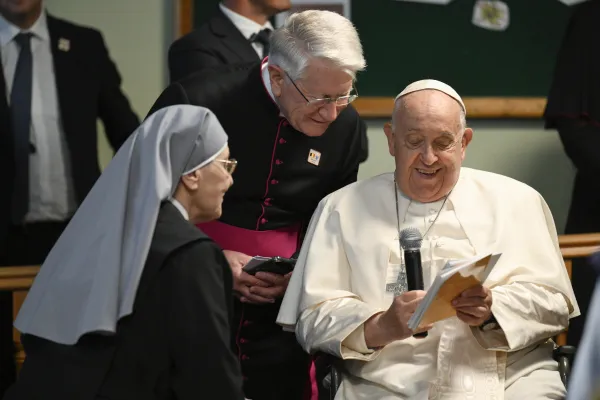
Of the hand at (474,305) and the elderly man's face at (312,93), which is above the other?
the elderly man's face at (312,93)

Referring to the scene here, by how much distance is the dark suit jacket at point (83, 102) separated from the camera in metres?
5.36

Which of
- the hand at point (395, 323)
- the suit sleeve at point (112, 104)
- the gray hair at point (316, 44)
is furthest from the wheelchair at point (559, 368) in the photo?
the suit sleeve at point (112, 104)

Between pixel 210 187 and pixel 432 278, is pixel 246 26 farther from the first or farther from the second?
pixel 210 187

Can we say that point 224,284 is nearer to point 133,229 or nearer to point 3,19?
point 133,229

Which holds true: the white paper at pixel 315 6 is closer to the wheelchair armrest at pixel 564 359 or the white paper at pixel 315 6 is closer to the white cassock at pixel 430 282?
Answer: the white cassock at pixel 430 282

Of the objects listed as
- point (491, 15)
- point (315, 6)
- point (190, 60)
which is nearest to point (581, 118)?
point (491, 15)

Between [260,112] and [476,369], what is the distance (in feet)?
4.48

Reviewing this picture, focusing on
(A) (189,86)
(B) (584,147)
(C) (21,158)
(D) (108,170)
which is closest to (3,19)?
(C) (21,158)

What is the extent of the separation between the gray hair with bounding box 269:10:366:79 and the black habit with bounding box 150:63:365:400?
319 mm

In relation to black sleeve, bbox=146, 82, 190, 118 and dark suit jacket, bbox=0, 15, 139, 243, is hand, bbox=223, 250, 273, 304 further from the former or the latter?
dark suit jacket, bbox=0, 15, 139, 243

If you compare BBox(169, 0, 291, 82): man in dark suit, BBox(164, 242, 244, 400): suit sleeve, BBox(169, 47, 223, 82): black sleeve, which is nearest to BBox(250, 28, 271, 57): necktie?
BBox(169, 0, 291, 82): man in dark suit

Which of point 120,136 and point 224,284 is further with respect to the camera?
point 120,136

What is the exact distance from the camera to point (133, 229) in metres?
3.26

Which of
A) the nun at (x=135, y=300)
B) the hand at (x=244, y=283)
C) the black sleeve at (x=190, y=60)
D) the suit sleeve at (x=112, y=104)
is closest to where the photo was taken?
the nun at (x=135, y=300)
